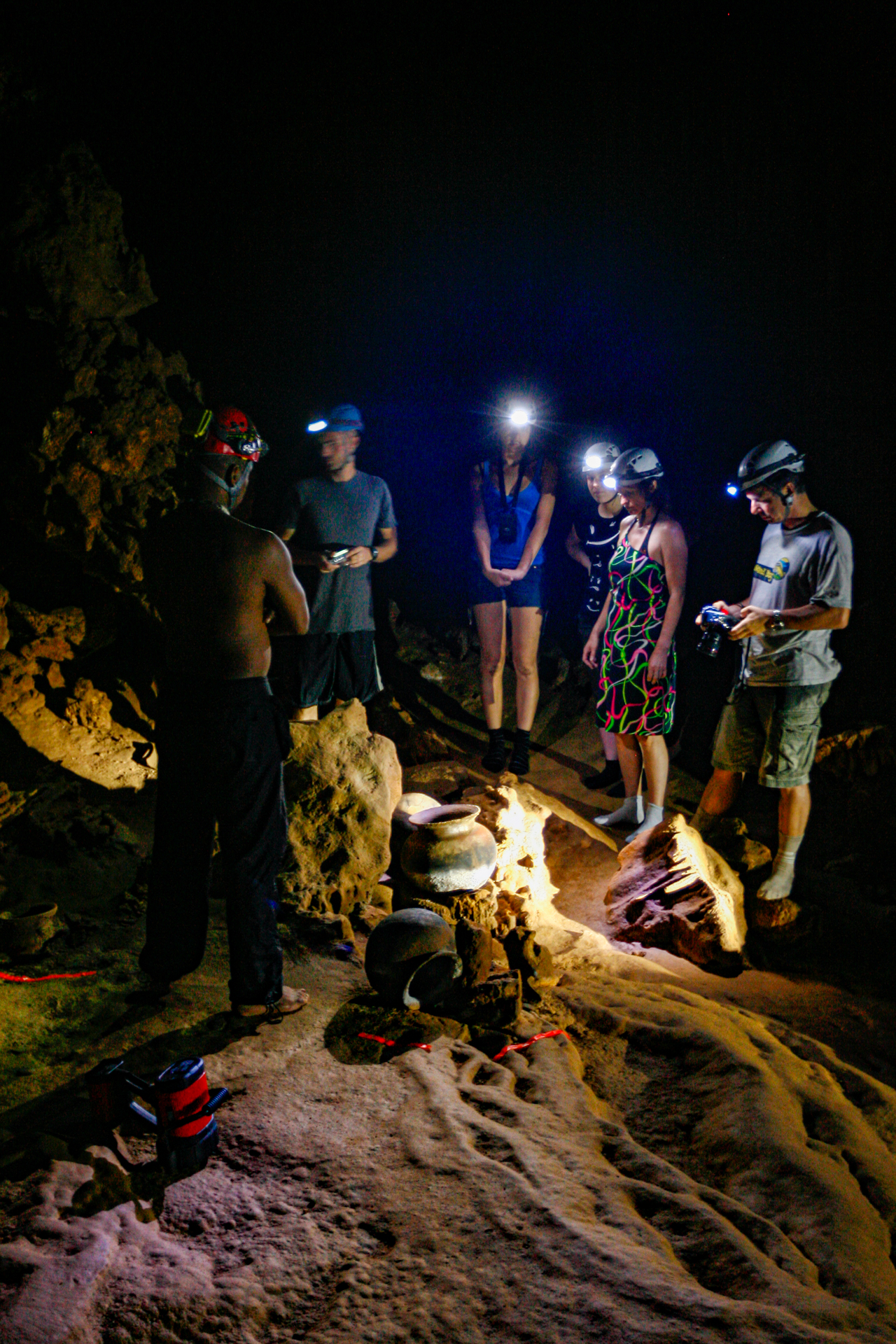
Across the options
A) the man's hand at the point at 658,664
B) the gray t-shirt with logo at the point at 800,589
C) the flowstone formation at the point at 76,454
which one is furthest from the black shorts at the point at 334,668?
the gray t-shirt with logo at the point at 800,589

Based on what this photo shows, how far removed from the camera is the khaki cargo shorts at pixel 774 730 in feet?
14.6

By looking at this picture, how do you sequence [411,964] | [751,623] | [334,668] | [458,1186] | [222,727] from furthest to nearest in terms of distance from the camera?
[334,668]
[751,623]
[411,964]
[222,727]
[458,1186]

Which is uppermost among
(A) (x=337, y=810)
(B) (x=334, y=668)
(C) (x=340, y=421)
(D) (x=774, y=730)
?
(C) (x=340, y=421)

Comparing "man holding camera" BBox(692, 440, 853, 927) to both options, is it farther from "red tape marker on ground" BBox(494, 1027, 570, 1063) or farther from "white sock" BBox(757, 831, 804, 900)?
"red tape marker on ground" BBox(494, 1027, 570, 1063)

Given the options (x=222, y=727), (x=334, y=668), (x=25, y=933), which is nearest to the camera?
(x=222, y=727)

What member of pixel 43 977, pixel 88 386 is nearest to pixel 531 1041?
pixel 43 977

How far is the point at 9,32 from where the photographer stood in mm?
5168

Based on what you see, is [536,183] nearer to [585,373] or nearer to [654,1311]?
[585,373]

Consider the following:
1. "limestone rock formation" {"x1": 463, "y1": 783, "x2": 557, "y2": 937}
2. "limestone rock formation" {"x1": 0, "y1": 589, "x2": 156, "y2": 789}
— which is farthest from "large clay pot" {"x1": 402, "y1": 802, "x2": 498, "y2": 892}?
"limestone rock formation" {"x1": 0, "y1": 589, "x2": 156, "y2": 789}

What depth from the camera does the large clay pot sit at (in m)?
4.15

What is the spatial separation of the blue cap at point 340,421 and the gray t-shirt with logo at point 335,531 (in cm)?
33

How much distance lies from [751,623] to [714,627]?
0.25 m

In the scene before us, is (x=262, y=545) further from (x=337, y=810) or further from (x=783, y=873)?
(x=783, y=873)

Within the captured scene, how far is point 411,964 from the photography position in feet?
10.3
